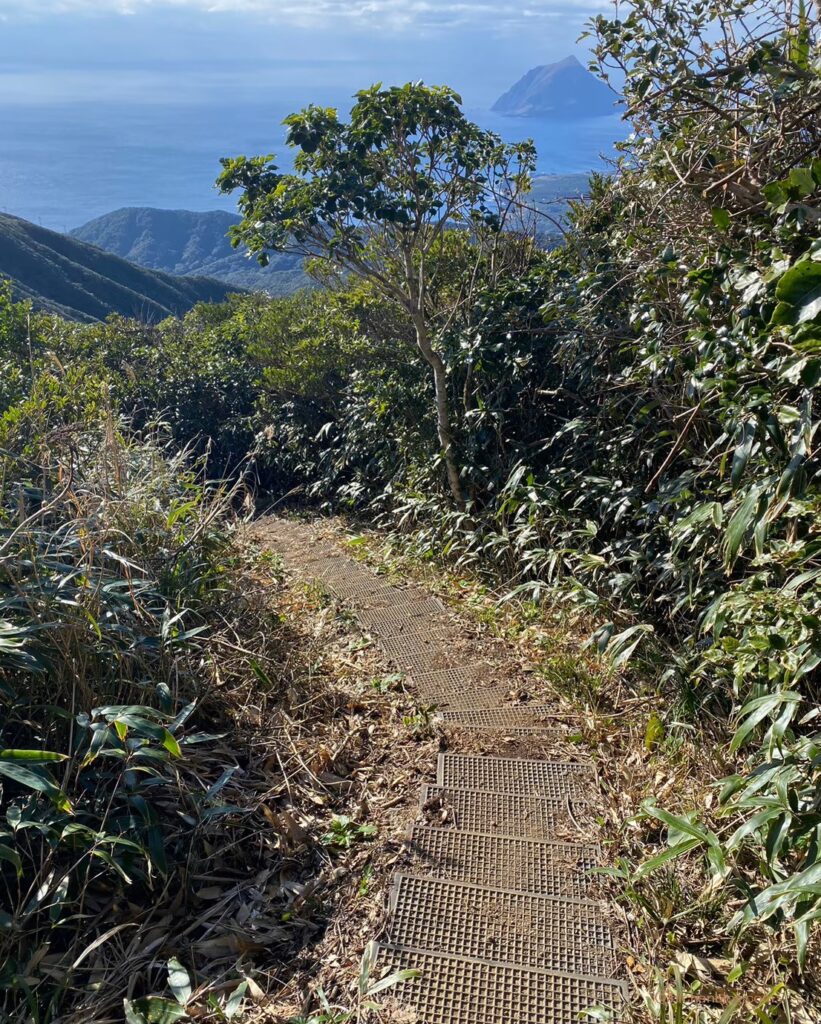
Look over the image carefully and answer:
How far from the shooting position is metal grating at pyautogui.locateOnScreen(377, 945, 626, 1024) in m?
1.75

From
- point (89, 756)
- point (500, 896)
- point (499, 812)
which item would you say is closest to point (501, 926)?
point (500, 896)

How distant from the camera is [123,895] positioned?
6.88ft

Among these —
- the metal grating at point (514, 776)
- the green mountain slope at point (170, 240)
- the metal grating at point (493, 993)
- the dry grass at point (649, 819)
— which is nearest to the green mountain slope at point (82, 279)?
the green mountain slope at point (170, 240)

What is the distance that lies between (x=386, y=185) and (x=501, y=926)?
410cm

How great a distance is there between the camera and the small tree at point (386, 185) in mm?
4262

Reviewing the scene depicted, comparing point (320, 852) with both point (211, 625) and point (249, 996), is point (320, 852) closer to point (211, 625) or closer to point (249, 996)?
point (249, 996)

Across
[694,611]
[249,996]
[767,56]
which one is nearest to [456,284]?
[767,56]

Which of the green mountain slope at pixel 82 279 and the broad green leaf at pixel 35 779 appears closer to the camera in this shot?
the broad green leaf at pixel 35 779

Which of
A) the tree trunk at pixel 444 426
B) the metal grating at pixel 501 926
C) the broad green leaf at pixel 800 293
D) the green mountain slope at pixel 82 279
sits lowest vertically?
the metal grating at pixel 501 926

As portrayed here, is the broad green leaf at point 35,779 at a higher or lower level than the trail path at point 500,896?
higher

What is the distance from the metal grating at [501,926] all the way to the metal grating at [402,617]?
183cm

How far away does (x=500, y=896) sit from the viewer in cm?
209

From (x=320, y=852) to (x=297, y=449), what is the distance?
18.0ft

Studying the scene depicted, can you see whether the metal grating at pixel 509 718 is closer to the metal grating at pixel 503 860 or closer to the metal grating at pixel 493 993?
the metal grating at pixel 503 860
